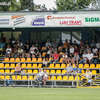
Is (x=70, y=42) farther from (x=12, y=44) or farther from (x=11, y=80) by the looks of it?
(x=11, y=80)

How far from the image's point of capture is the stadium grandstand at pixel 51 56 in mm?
25859

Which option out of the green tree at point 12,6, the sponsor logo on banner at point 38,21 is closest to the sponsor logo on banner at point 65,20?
the sponsor logo on banner at point 38,21

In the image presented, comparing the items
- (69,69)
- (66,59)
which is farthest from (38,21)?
(69,69)

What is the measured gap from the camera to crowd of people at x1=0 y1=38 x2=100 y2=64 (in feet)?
89.9

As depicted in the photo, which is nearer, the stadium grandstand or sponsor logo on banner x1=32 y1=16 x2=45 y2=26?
the stadium grandstand

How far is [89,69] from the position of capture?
2664 cm

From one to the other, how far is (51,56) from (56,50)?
0.68 metres

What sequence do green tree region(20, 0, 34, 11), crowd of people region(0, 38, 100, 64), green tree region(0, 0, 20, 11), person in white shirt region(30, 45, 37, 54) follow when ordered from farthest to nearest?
green tree region(20, 0, 34, 11) < green tree region(0, 0, 20, 11) < person in white shirt region(30, 45, 37, 54) < crowd of people region(0, 38, 100, 64)

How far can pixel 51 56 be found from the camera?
28125 mm

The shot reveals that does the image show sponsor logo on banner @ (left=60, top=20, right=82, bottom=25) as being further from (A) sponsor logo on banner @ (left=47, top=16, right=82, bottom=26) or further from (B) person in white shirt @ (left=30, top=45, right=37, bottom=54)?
(B) person in white shirt @ (left=30, top=45, right=37, bottom=54)

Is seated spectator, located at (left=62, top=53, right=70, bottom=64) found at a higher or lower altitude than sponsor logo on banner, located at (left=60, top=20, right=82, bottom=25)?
lower

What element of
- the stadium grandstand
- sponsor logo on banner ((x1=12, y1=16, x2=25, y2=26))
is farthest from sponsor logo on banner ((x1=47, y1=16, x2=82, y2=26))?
sponsor logo on banner ((x1=12, y1=16, x2=25, y2=26))

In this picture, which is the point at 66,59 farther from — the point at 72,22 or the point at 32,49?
the point at 32,49

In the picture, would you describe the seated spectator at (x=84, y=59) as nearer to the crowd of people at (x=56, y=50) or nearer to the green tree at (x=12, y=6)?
the crowd of people at (x=56, y=50)
